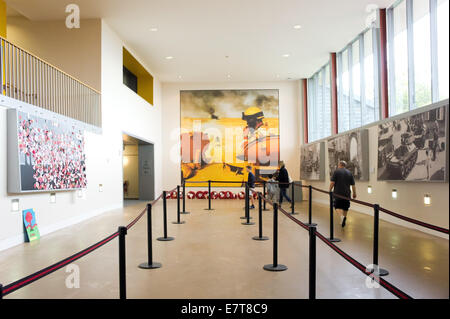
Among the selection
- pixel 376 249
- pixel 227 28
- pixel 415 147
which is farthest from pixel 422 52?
pixel 227 28

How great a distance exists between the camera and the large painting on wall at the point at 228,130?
21.5 m

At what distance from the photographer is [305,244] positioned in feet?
24.8

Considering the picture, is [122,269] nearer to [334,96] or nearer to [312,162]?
[334,96]

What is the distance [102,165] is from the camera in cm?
1279

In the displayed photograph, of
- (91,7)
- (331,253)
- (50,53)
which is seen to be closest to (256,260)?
(331,253)

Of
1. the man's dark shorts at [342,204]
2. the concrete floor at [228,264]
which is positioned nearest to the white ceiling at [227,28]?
the man's dark shorts at [342,204]

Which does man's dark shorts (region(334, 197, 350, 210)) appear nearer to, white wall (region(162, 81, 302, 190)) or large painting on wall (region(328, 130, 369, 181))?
large painting on wall (region(328, 130, 369, 181))

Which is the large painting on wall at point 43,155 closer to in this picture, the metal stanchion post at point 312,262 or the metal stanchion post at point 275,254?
the metal stanchion post at point 275,254

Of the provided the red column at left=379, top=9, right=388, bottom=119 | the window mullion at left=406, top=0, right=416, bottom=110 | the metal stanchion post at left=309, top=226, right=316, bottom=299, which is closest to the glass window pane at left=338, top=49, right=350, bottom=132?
the red column at left=379, top=9, right=388, bottom=119

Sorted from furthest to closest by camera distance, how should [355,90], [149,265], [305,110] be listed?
[305,110]
[355,90]
[149,265]

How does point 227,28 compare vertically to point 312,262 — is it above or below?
above

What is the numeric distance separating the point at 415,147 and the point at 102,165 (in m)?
9.49

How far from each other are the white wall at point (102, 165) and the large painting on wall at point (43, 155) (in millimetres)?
178
